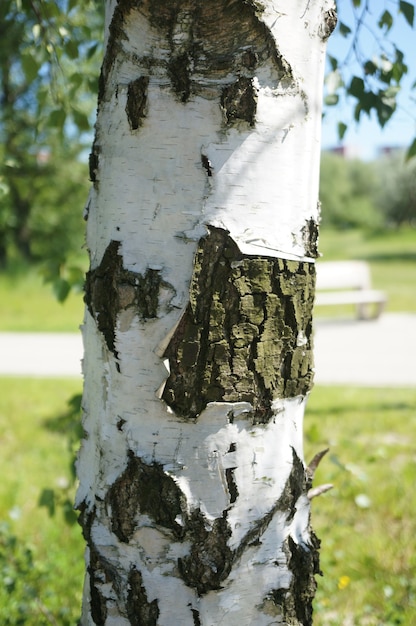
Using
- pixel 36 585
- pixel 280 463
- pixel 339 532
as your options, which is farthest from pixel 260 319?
pixel 339 532

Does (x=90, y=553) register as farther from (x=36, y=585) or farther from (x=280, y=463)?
(x=36, y=585)

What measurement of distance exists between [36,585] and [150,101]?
6.71ft

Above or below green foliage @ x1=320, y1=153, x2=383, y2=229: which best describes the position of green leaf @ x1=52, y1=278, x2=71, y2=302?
below

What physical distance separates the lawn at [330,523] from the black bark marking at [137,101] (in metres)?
1.21

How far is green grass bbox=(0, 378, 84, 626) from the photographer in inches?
88.7

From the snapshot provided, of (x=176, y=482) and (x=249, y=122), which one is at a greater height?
(x=249, y=122)

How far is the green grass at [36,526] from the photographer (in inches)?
88.7

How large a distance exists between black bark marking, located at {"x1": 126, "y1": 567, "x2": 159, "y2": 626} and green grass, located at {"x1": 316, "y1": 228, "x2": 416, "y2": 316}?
5.53 feet

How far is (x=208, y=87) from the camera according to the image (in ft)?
3.52

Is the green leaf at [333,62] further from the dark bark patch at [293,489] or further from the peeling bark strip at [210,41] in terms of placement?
the dark bark patch at [293,489]

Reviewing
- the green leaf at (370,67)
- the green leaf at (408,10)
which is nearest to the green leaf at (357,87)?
the green leaf at (370,67)

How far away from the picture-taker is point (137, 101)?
3.62 feet

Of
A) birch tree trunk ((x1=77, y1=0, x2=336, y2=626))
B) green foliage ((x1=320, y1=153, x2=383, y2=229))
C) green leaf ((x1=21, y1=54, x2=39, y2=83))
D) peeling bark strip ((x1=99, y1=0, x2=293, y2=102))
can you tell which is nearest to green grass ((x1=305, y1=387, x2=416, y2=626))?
birch tree trunk ((x1=77, y1=0, x2=336, y2=626))

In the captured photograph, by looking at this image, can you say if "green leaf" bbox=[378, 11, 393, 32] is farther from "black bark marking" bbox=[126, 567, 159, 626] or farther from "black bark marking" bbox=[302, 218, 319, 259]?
"black bark marking" bbox=[126, 567, 159, 626]
